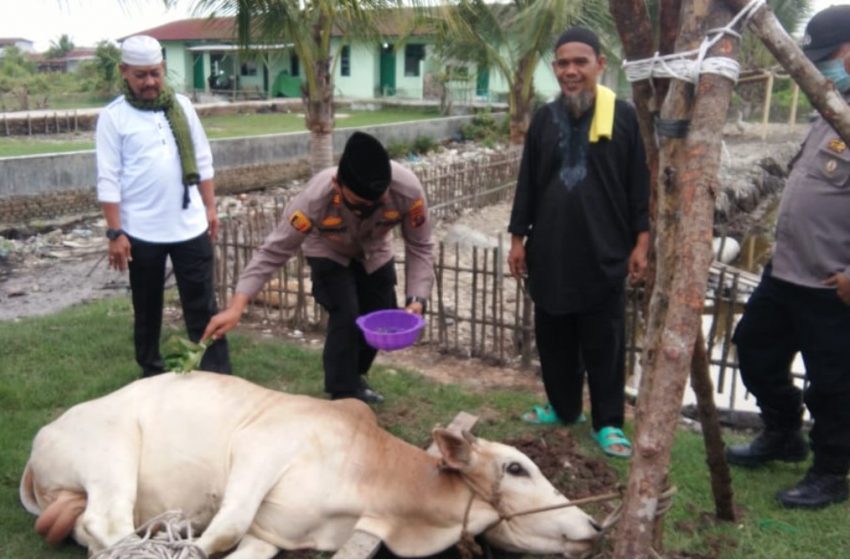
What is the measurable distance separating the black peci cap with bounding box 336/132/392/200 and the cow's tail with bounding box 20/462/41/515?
188cm

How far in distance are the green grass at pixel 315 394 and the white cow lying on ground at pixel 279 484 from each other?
35cm

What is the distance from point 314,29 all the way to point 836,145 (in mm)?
8587

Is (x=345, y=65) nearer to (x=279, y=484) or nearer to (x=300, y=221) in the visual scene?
(x=300, y=221)

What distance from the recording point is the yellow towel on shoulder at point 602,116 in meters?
4.52

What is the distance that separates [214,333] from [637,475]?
6.81 ft

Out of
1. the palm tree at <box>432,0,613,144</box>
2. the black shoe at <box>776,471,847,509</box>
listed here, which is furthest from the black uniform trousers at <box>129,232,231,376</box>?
the palm tree at <box>432,0,613,144</box>

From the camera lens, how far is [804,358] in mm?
4207

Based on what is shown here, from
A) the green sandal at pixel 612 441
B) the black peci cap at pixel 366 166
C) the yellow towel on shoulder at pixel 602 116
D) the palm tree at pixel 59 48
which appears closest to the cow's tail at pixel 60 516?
the black peci cap at pixel 366 166

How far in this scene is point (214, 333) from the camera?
159 inches

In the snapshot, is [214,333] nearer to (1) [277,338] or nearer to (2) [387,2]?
(1) [277,338]

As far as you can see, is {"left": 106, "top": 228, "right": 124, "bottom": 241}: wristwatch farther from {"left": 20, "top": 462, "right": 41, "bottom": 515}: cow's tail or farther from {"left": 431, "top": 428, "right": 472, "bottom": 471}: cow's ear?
{"left": 431, "top": 428, "right": 472, "bottom": 471}: cow's ear

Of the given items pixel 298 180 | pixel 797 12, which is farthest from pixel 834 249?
pixel 797 12

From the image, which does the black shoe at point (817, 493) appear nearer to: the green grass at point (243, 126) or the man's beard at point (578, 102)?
the man's beard at point (578, 102)

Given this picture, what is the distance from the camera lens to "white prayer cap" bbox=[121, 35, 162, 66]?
5059 mm
